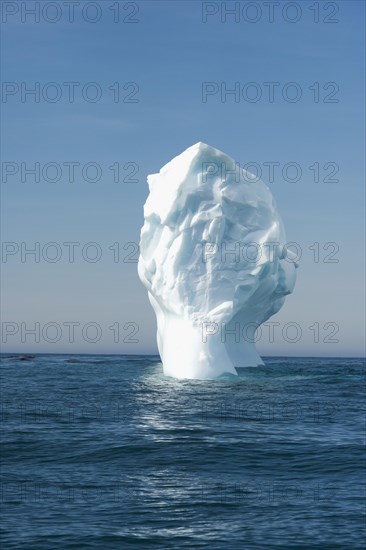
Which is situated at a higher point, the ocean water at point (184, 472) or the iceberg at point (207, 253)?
the iceberg at point (207, 253)

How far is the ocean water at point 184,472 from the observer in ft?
39.7

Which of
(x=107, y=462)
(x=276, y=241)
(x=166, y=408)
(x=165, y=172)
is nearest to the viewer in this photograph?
(x=107, y=462)

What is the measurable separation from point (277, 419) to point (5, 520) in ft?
38.6

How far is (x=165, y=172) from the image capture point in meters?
39.4

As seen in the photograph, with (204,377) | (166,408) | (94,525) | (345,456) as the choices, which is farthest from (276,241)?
(94,525)

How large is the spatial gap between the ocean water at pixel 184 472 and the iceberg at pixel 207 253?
5.75m

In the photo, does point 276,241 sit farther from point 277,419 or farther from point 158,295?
point 277,419

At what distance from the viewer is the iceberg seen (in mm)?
34906

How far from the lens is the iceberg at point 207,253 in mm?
34906

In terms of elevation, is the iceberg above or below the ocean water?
above

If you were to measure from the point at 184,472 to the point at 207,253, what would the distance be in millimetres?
19764

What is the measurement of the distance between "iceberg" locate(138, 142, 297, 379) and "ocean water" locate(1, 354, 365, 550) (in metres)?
5.75

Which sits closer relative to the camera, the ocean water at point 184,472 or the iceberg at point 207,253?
the ocean water at point 184,472

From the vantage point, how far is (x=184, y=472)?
53.7ft
